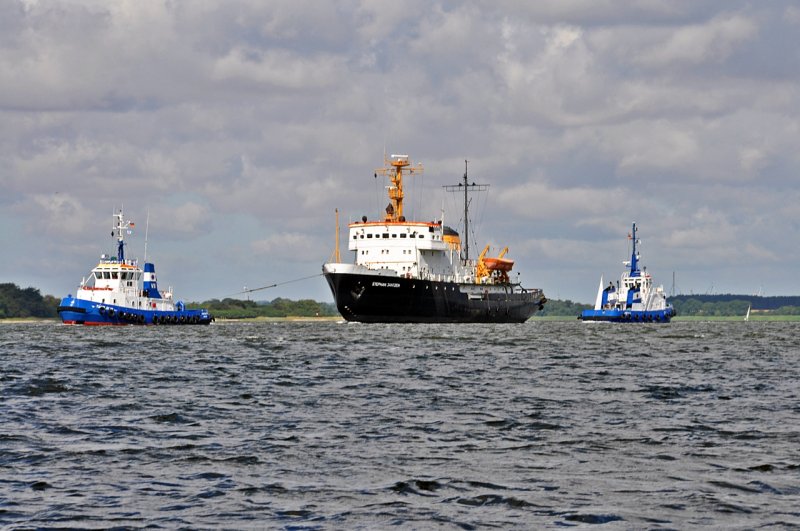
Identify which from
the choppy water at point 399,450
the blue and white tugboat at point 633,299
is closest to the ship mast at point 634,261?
the blue and white tugboat at point 633,299

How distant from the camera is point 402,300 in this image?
113 metres

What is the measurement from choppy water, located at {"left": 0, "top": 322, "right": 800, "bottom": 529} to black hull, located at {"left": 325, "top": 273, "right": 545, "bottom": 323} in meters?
70.7

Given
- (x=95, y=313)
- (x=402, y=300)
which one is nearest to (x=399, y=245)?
(x=402, y=300)

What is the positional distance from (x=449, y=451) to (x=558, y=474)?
9.63ft

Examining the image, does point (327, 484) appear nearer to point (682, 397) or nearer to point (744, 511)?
point (744, 511)

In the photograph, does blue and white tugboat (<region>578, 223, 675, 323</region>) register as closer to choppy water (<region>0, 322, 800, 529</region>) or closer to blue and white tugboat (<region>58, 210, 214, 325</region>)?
blue and white tugboat (<region>58, 210, 214, 325</region>)

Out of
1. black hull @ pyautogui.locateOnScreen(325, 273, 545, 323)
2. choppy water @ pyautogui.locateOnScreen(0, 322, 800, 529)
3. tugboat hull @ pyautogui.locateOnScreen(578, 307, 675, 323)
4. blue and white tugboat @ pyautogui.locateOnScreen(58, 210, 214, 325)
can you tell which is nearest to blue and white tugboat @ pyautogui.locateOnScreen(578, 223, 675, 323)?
tugboat hull @ pyautogui.locateOnScreen(578, 307, 675, 323)

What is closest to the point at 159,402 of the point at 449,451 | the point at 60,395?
the point at 60,395

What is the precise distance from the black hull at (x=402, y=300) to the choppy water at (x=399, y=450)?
232 ft

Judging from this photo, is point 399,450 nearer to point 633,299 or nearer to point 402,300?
point 402,300

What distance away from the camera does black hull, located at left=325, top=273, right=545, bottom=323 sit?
111000 mm

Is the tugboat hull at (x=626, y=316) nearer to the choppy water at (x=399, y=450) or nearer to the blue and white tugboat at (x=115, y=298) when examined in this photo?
the blue and white tugboat at (x=115, y=298)

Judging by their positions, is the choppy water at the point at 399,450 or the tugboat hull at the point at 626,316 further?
the tugboat hull at the point at 626,316

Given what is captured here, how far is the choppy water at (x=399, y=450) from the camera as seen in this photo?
1441 centimetres
